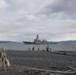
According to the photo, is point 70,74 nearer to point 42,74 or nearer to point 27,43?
point 42,74

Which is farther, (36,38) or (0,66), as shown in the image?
(36,38)

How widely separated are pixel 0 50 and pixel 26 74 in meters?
11.1

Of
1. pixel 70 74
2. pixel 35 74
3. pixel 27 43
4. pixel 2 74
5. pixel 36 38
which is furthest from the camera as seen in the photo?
pixel 27 43

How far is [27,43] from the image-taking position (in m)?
192

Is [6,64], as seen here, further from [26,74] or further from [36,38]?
[36,38]

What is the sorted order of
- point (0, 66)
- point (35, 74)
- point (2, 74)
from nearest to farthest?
point (35, 74) < point (2, 74) < point (0, 66)

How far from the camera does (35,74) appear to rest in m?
15.8

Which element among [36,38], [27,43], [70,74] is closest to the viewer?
[70,74]

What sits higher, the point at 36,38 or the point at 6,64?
the point at 36,38

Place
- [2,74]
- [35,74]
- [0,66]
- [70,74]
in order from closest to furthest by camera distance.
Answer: [35,74], [70,74], [2,74], [0,66]

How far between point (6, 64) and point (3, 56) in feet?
3.25

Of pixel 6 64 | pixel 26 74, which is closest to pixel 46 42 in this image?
pixel 6 64

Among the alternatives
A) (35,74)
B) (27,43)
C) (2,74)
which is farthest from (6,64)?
(27,43)

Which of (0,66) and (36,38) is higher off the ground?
(36,38)
